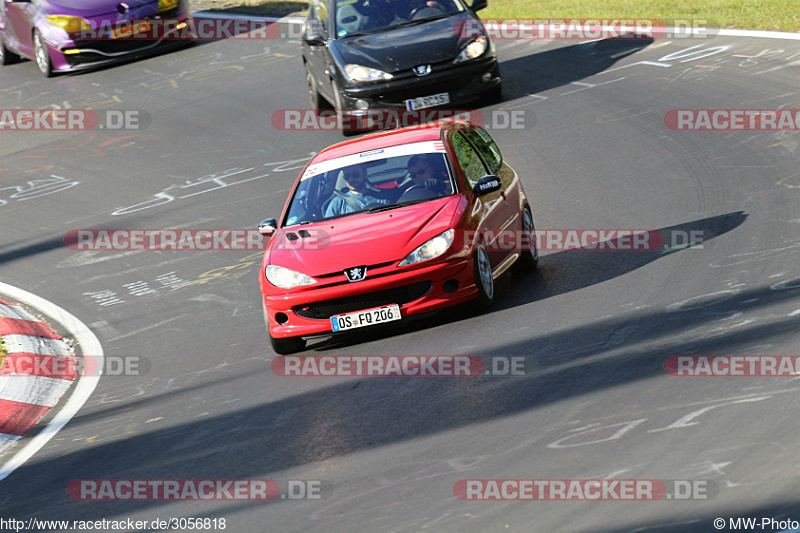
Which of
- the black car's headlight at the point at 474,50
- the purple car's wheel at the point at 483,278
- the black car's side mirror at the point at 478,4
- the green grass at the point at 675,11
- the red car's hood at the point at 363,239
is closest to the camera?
the red car's hood at the point at 363,239

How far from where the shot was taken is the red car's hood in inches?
376

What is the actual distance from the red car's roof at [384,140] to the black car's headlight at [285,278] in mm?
1733

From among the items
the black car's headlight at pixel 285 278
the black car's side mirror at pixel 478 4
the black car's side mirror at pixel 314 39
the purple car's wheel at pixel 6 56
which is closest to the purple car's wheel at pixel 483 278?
the black car's headlight at pixel 285 278

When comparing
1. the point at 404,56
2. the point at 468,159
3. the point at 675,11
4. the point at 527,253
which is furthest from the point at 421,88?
the point at 675,11

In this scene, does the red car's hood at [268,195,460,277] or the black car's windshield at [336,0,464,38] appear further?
the black car's windshield at [336,0,464,38]

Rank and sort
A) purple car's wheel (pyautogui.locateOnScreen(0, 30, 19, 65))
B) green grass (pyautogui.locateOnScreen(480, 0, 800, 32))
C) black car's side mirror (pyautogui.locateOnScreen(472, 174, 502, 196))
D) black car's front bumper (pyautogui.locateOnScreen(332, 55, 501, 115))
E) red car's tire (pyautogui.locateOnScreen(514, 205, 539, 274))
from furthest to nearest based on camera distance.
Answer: purple car's wheel (pyautogui.locateOnScreen(0, 30, 19, 65)) → green grass (pyautogui.locateOnScreen(480, 0, 800, 32)) → black car's front bumper (pyautogui.locateOnScreen(332, 55, 501, 115)) → red car's tire (pyautogui.locateOnScreen(514, 205, 539, 274)) → black car's side mirror (pyautogui.locateOnScreen(472, 174, 502, 196))

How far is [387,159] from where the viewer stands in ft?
35.6

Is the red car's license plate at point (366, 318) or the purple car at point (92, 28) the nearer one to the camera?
the red car's license plate at point (366, 318)

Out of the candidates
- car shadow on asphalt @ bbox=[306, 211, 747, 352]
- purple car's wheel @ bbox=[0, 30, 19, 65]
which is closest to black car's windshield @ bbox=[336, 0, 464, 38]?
car shadow on asphalt @ bbox=[306, 211, 747, 352]

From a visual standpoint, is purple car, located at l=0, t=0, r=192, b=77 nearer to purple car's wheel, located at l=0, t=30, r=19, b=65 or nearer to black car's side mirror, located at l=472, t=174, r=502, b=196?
purple car's wheel, located at l=0, t=30, r=19, b=65

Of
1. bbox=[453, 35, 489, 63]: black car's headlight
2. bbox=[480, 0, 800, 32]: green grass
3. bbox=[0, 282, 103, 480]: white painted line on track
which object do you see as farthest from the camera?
bbox=[480, 0, 800, 32]: green grass

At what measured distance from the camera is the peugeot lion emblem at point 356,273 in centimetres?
945

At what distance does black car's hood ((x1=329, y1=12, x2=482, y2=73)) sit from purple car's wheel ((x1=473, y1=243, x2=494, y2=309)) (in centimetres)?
732

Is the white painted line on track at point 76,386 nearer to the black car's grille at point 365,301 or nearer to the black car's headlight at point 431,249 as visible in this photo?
the black car's grille at point 365,301
